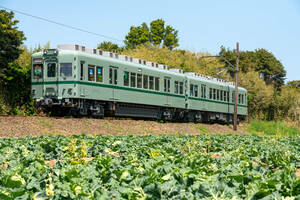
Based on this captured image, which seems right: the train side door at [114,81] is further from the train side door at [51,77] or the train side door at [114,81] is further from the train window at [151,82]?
→ the train window at [151,82]

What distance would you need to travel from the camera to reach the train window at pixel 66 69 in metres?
18.2

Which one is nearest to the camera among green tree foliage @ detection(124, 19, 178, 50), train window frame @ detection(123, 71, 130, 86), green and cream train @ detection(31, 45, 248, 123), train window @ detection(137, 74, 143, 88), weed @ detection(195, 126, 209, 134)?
green and cream train @ detection(31, 45, 248, 123)

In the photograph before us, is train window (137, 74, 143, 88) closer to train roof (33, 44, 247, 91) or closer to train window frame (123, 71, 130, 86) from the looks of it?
train roof (33, 44, 247, 91)

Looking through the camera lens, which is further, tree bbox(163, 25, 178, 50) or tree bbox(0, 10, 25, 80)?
tree bbox(163, 25, 178, 50)

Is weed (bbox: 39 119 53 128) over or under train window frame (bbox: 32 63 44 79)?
under

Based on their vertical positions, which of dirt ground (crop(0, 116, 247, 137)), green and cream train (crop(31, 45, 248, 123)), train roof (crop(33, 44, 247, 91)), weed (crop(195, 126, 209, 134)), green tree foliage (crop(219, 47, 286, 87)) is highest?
green tree foliage (crop(219, 47, 286, 87))

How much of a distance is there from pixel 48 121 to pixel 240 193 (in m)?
13.4

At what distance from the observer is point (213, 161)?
6.68 m

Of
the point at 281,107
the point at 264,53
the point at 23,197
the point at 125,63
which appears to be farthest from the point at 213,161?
the point at 264,53

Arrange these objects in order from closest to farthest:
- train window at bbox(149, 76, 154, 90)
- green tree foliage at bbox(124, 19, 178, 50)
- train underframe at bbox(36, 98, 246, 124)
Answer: train underframe at bbox(36, 98, 246, 124) < train window at bbox(149, 76, 154, 90) < green tree foliage at bbox(124, 19, 178, 50)

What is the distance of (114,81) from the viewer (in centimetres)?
2005

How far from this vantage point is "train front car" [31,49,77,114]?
18.2m

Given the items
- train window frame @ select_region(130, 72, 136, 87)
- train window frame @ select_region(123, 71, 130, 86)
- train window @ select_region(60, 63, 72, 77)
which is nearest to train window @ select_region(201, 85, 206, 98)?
train window frame @ select_region(130, 72, 136, 87)

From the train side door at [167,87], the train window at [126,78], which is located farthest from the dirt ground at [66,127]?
the train side door at [167,87]
